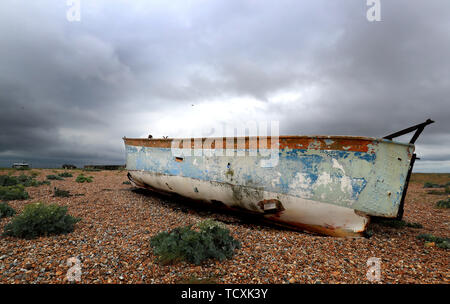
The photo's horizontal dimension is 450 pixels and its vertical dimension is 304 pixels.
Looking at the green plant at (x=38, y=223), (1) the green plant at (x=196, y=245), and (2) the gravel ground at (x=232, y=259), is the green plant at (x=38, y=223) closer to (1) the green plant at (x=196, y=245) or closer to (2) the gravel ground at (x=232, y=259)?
(2) the gravel ground at (x=232, y=259)

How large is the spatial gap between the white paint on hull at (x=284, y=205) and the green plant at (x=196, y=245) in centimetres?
173

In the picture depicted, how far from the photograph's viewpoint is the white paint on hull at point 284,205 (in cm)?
443

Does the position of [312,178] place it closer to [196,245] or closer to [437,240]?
[196,245]

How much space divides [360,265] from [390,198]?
1.87 metres

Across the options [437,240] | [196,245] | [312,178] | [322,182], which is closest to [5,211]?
[196,245]

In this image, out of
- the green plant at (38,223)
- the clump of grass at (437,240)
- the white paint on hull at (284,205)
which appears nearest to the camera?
the green plant at (38,223)

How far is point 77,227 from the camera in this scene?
183 inches

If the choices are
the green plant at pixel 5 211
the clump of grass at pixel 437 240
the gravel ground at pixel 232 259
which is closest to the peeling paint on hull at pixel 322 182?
the gravel ground at pixel 232 259

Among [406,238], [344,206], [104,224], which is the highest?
[344,206]

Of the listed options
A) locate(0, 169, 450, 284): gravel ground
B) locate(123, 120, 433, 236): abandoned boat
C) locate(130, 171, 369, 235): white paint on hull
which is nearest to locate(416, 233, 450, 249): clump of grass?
locate(0, 169, 450, 284): gravel ground

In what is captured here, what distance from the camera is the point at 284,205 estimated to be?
193 inches

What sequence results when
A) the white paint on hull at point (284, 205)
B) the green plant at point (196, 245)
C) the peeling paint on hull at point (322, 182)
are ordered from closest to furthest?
the green plant at point (196, 245) < the peeling paint on hull at point (322, 182) < the white paint on hull at point (284, 205)
